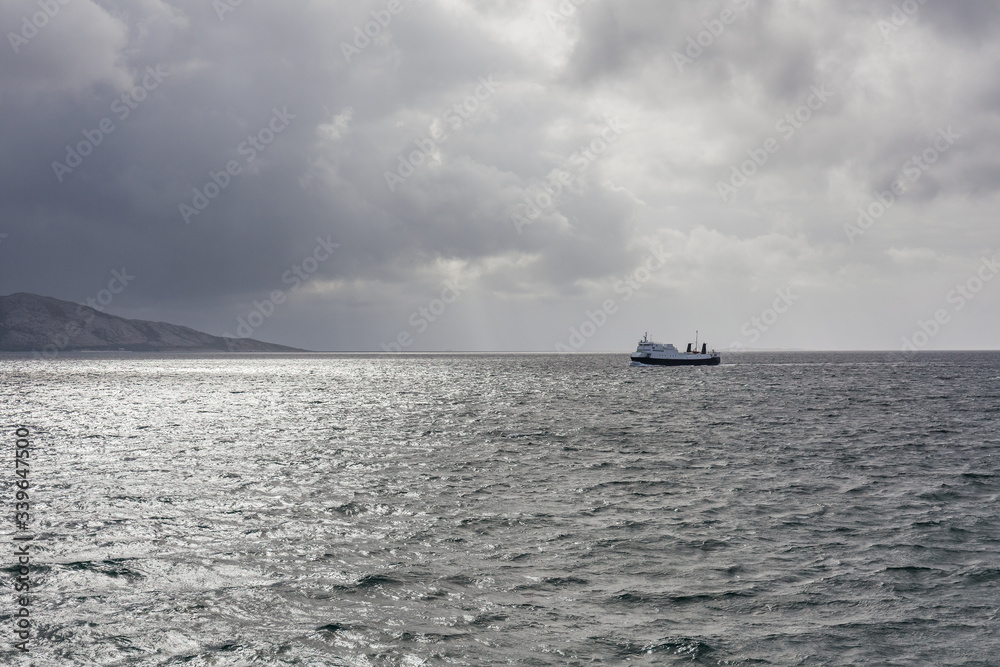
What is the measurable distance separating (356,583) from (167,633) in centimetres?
416

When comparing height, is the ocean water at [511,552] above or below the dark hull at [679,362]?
below

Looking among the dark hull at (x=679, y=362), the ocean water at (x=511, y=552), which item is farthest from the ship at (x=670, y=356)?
the ocean water at (x=511, y=552)

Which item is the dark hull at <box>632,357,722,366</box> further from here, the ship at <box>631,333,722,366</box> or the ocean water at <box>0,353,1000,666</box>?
the ocean water at <box>0,353,1000,666</box>

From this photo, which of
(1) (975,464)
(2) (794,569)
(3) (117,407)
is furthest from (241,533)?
(3) (117,407)

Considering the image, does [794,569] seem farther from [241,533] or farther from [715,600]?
[241,533]

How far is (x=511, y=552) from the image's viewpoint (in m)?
18.2

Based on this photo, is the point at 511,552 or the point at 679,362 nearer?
the point at 511,552

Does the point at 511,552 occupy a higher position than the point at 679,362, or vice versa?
the point at 679,362

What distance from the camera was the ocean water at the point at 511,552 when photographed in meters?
12.6

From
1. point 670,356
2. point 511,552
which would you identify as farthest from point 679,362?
point 511,552

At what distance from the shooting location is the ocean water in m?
12.6

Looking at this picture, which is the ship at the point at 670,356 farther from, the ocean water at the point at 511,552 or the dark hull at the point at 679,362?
the ocean water at the point at 511,552

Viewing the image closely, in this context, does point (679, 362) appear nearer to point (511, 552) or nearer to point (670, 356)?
point (670, 356)

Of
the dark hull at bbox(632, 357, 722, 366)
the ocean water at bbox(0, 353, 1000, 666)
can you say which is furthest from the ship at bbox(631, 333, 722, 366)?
the ocean water at bbox(0, 353, 1000, 666)
